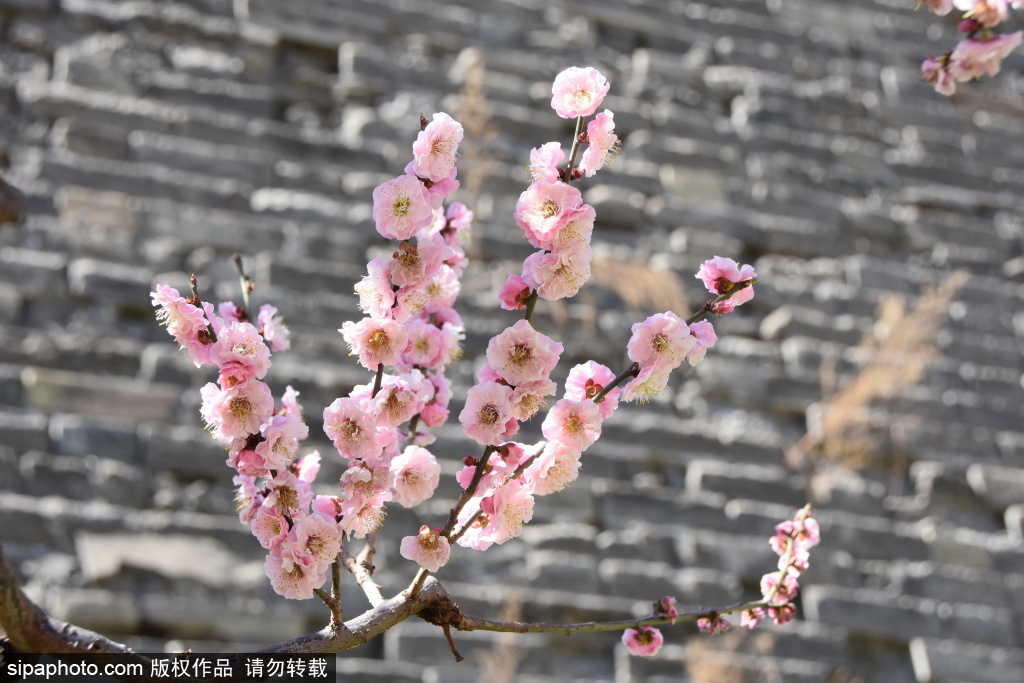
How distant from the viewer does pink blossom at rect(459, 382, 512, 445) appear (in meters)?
0.89

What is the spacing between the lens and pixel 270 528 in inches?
36.3

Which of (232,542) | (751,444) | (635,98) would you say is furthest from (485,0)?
(232,542)

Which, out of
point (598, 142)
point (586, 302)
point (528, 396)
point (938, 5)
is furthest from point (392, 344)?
point (586, 302)

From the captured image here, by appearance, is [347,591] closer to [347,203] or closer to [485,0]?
[347,203]

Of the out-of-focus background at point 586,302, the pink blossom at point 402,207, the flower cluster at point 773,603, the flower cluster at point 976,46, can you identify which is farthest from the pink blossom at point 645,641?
the out-of-focus background at point 586,302

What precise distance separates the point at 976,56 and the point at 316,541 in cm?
77

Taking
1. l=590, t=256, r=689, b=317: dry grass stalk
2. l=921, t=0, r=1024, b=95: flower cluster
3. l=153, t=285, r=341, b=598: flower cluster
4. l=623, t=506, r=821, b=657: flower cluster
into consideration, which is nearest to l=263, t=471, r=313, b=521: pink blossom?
l=153, t=285, r=341, b=598: flower cluster

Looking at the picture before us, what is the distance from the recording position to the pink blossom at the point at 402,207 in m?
0.90

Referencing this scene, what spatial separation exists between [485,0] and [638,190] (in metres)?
0.59

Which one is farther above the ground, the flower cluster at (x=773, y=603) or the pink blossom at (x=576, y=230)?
the pink blossom at (x=576, y=230)

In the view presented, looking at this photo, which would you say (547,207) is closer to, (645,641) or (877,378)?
(645,641)

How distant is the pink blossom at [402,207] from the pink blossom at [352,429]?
138mm

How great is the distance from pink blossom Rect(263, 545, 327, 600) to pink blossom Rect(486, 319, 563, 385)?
0.70ft

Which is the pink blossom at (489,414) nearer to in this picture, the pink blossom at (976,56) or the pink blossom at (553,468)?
the pink blossom at (553,468)
